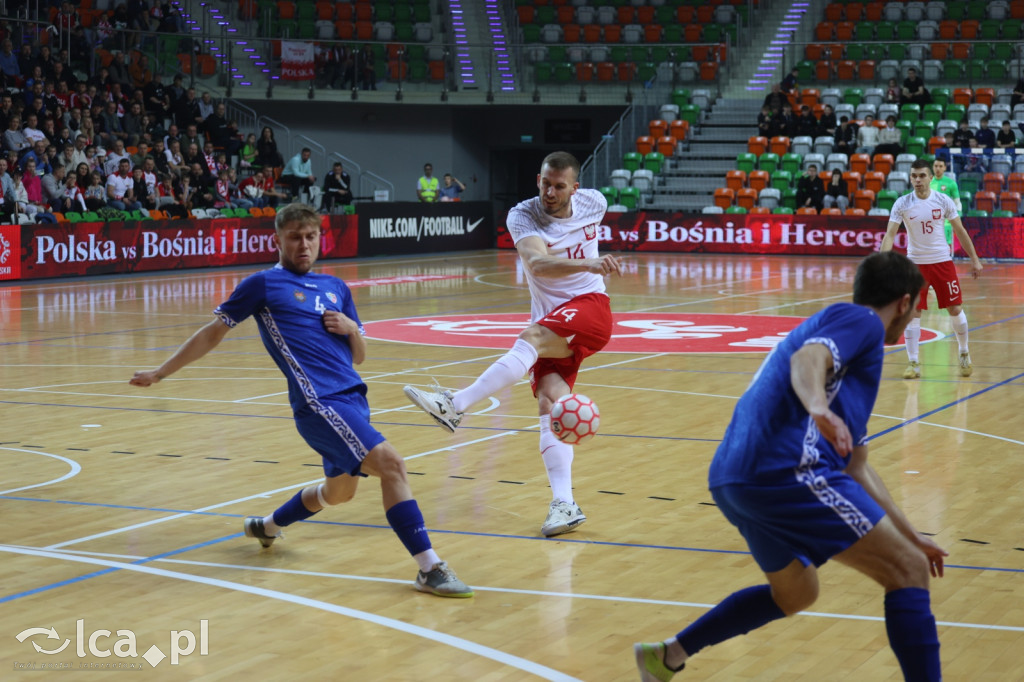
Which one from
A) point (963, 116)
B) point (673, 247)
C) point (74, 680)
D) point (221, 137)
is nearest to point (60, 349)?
point (74, 680)

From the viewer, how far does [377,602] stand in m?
5.35

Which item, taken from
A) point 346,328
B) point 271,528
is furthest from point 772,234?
point 346,328

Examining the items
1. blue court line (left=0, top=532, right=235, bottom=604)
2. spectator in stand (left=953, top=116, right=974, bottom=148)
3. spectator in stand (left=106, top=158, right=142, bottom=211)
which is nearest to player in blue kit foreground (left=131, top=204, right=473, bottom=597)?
blue court line (left=0, top=532, right=235, bottom=604)

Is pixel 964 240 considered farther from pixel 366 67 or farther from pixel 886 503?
pixel 366 67

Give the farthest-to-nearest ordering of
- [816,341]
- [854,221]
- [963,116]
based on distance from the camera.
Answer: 1. [963,116]
2. [854,221]
3. [816,341]

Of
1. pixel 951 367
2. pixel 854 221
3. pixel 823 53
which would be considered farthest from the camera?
pixel 823 53

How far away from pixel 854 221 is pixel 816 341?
25.0 metres

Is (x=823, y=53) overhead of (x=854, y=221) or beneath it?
overhead

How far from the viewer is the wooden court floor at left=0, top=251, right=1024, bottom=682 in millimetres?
4746

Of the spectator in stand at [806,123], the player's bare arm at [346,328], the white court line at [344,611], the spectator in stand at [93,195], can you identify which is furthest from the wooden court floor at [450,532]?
the spectator in stand at [806,123]

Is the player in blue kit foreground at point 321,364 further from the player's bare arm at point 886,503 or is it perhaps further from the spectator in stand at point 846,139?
the spectator in stand at point 846,139

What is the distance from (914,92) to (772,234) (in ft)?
17.4

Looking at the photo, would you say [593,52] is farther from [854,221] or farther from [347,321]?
[347,321]

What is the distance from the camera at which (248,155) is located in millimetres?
28484
